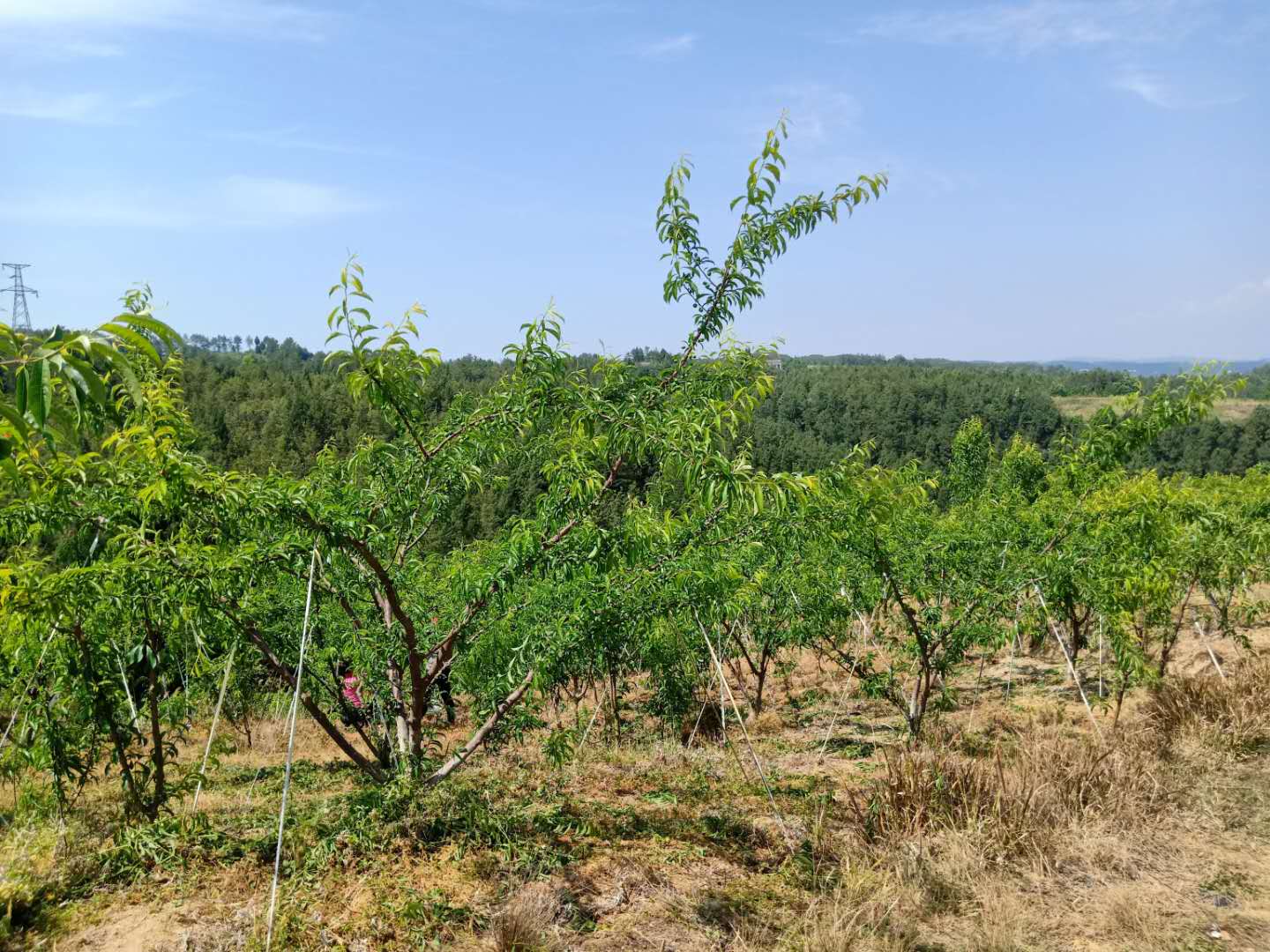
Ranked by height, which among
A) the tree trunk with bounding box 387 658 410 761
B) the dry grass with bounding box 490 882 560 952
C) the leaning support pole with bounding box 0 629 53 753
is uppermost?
the leaning support pole with bounding box 0 629 53 753

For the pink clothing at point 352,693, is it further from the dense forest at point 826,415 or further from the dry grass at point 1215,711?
the dense forest at point 826,415

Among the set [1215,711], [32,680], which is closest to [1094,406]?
[1215,711]

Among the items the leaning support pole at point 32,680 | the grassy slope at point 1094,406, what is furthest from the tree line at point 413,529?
the grassy slope at point 1094,406

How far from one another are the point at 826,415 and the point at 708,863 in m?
98.7

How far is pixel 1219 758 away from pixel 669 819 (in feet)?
15.9

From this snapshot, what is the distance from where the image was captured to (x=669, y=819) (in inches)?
205

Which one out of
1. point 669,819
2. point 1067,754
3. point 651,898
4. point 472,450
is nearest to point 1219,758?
point 1067,754

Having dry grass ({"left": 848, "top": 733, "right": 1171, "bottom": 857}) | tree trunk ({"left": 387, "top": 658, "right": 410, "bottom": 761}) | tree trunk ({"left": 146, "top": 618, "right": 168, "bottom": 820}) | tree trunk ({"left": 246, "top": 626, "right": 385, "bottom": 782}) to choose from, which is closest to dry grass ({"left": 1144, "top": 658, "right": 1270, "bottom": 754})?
dry grass ({"left": 848, "top": 733, "right": 1171, "bottom": 857})

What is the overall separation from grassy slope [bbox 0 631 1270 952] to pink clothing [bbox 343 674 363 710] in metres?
1.16

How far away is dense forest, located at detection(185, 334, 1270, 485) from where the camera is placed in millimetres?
54375

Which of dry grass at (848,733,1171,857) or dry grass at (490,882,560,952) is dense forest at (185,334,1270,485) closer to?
dry grass at (848,733,1171,857)

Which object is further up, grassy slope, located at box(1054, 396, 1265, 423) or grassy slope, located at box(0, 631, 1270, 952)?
grassy slope, located at box(1054, 396, 1265, 423)

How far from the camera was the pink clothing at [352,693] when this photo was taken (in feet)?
23.3

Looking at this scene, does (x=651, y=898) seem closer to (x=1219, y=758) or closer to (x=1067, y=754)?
(x=1067, y=754)
